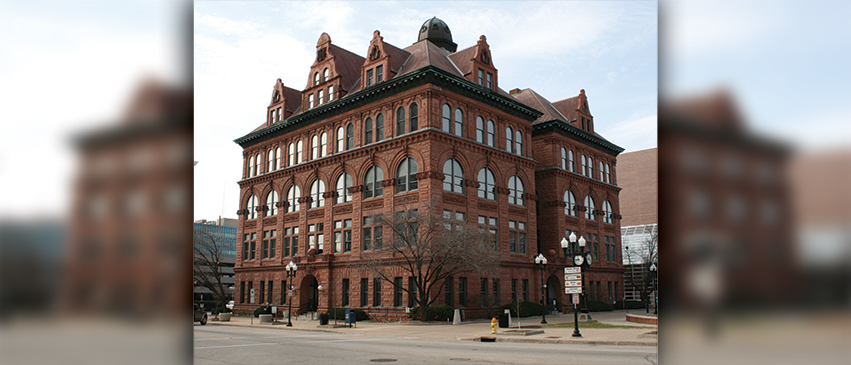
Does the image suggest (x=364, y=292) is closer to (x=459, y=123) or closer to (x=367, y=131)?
(x=367, y=131)

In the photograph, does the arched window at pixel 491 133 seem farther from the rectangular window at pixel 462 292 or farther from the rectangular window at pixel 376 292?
the rectangular window at pixel 376 292

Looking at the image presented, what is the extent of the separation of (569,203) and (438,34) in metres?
22.2

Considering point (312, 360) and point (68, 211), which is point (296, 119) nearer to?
point (312, 360)

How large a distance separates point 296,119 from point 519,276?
25437mm

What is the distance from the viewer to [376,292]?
45875 millimetres

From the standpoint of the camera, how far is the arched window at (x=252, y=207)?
62125 millimetres

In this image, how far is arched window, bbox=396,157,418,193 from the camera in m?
45.0

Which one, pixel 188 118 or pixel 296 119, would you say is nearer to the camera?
pixel 188 118

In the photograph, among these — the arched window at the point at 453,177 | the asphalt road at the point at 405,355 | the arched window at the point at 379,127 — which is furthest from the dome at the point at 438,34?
the asphalt road at the point at 405,355

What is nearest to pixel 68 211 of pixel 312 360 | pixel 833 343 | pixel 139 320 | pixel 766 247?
pixel 139 320

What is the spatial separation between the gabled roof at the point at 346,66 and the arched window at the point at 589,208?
90.5 feet

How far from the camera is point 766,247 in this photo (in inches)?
97.8

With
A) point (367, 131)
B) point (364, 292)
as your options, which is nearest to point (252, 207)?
point (367, 131)

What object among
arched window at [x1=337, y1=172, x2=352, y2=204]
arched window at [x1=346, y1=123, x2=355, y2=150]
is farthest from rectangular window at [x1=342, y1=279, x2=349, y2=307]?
arched window at [x1=346, y1=123, x2=355, y2=150]
